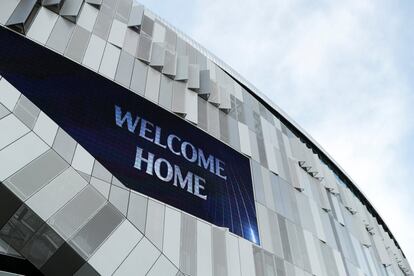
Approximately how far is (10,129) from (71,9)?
44.4ft

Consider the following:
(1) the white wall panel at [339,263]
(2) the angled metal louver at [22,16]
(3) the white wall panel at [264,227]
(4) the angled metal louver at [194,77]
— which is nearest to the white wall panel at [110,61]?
(2) the angled metal louver at [22,16]

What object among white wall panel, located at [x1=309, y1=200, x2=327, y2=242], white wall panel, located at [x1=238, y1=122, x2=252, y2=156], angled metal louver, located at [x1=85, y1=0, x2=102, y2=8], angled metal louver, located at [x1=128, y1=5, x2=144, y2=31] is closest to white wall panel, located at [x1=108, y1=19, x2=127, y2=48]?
angled metal louver, located at [x1=128, y1=5, x2=144, y2=31]

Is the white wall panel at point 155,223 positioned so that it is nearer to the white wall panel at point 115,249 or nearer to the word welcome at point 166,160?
the word welcome at point 166,160

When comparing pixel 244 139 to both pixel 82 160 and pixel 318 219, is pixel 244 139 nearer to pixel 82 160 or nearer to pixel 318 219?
pixel 318 219

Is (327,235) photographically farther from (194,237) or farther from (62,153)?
(62,153)

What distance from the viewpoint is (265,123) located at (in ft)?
118

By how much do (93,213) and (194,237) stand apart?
8.18 m

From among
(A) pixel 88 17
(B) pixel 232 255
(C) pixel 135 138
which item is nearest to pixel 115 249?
(C) pixel 135 138

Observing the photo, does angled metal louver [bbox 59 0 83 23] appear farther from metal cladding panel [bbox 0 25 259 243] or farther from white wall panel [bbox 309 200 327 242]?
white wall panel [bbox 309 200 327 242]

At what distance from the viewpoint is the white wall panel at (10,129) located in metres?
13.5

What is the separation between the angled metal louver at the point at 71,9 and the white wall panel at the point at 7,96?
11.4m

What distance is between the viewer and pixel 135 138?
22.6 metres

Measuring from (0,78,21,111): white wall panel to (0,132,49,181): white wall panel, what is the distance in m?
1.38

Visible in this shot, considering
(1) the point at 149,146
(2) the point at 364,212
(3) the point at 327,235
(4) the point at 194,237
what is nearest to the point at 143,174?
(1) the point at 149,146
